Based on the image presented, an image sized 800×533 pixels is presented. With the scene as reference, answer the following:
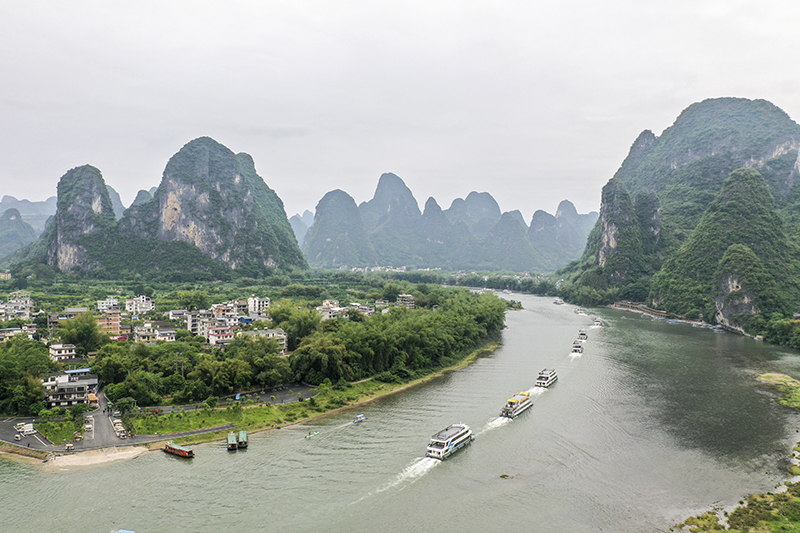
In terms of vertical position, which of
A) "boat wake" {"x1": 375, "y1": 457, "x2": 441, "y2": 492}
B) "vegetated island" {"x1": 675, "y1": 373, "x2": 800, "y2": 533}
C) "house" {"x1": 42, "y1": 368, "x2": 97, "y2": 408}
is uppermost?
"house" {"x1": 42, "y1": 368, "x2": 97, "y2": 408}

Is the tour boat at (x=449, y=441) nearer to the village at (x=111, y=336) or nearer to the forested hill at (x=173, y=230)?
the village at (x=111, y=336)


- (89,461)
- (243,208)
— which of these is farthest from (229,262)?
(89,461)

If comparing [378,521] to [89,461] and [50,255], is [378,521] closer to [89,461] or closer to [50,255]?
[89,461]

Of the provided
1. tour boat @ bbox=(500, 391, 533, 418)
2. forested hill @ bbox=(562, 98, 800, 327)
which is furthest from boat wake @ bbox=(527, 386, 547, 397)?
forested hill @ bbox=(562, 98, 800, 327)

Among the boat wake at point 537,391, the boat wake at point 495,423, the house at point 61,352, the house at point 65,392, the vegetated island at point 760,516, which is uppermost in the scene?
the house at point 61,352

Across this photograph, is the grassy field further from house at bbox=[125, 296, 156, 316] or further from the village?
house at bbox=[125, 296, 156, 316]

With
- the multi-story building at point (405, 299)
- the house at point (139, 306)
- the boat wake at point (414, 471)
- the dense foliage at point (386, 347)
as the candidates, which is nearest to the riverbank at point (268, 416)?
the dense foliage at point (386, 347)

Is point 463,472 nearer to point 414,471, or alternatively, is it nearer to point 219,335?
point 414,471
